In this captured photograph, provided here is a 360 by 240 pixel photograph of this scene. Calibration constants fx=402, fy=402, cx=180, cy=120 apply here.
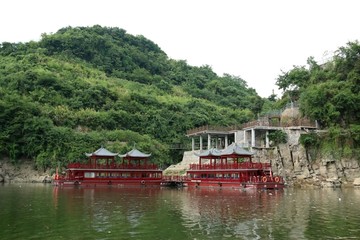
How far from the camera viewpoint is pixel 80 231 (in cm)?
1789

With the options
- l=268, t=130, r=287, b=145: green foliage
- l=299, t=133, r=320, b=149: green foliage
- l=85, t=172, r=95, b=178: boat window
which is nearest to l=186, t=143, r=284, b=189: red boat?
l=268, t=130, r=287, b=145: green foliage

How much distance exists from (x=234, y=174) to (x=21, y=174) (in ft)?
105

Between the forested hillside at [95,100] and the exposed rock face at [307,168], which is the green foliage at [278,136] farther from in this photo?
the forested hillside at [95,100]

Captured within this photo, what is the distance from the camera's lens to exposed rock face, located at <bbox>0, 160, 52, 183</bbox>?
5753 cm

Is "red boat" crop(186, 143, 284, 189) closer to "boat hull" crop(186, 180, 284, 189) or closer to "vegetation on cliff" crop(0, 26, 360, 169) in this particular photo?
"boat hull" crop(186, 180, 284, 189)

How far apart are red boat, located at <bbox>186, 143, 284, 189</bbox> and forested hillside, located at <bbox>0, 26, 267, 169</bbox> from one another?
15877 millimetres

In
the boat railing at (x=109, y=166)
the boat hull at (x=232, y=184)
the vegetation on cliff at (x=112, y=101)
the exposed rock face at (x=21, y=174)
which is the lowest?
the boat hull at (x=232, y=184)

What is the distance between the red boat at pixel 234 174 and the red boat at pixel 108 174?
552 cm

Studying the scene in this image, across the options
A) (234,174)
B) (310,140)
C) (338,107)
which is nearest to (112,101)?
(234,174)

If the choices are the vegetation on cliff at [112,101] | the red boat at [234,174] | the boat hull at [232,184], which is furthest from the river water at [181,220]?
the vegetation on cliff at [112,101]

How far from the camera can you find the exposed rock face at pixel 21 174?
5753cm

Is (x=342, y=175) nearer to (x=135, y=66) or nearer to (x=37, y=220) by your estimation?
(x=37, y=220)

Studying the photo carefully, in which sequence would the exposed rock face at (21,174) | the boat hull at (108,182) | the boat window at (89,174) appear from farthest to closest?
the exposed rock face at (21,174) → the boat window at (89,174) → the boat hull at (108,182)

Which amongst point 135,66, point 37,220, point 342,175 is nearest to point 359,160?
point 342,175
